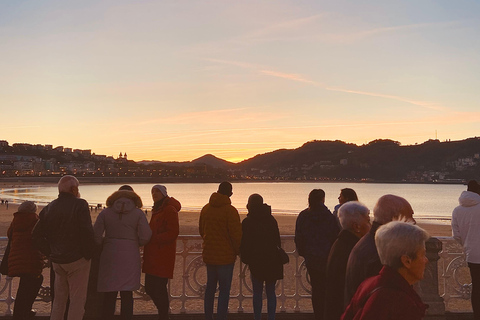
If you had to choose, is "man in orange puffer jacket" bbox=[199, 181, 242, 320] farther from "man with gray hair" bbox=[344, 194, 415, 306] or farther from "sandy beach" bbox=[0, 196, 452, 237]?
"sandy beach" bbox=[0, 196, 452, 237]

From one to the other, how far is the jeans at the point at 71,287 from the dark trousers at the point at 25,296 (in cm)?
55

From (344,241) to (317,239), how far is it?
5.67ft

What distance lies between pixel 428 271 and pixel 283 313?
2.15 meters

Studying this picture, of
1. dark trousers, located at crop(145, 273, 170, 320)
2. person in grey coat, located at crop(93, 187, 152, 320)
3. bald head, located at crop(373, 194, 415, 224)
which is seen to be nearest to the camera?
bald head, located at crop(373, 194, 415, 224)

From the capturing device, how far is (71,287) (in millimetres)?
5332

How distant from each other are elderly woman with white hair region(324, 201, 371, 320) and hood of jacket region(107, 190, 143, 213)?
2.43 meters

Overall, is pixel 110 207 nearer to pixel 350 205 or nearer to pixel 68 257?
pixel 68 257

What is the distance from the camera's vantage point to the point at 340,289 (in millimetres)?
3908

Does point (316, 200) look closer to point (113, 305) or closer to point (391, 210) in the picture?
point (391, 210)

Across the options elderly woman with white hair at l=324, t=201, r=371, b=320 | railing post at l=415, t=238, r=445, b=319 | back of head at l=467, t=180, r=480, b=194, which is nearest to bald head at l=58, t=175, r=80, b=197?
elderly woman with white hair at l=324, t=201, r=371, b=320

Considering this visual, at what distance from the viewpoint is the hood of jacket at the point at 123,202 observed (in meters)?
5.27

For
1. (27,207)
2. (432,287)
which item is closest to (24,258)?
(27,207)

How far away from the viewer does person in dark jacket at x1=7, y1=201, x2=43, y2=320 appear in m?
5.63

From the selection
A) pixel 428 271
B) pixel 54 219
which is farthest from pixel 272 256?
pixel 54 219
